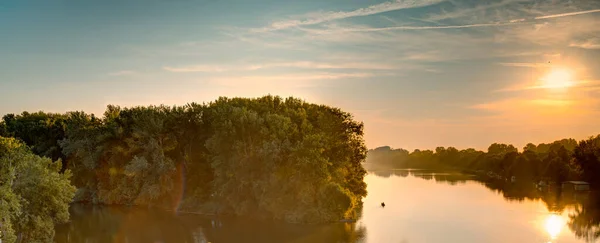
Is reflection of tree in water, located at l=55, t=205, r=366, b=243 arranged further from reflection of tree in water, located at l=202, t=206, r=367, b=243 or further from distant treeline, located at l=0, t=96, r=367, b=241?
distant treeline, located at l=0, t=96, r=367, b=241

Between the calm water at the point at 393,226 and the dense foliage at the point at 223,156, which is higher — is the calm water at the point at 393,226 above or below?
below

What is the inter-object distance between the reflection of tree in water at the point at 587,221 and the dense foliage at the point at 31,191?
57908 millimetres

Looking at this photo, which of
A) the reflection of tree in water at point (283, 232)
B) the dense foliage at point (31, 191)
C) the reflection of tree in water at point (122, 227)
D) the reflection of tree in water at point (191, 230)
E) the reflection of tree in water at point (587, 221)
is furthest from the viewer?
the reflection of tree in water at point (122, 227)

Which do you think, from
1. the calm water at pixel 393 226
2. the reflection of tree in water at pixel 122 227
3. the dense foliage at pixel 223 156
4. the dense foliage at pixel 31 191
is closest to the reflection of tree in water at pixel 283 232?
the calm water at pixel 393 226

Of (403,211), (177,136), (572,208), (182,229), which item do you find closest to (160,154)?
(177,136)

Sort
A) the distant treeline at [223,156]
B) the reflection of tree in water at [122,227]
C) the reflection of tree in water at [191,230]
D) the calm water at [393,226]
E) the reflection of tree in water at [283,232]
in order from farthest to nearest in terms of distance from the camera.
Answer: the distant treeline at [223,156], the reflection of tree in water at [122,227], the reflection of tree in water at [191,230], the calm water at [393,226], the reflection of tree in water at [283,232]

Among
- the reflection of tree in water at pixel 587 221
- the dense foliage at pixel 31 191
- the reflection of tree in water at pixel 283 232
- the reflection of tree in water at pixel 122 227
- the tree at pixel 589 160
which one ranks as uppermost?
the tree at pixel 589 160

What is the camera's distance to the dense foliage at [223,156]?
72.9 m

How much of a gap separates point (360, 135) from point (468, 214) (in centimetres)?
2340

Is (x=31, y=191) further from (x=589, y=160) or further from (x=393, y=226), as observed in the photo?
(x=589, y=160)

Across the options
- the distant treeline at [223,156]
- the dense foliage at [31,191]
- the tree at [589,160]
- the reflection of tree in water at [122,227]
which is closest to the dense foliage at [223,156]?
the distant treeline at [223,156]

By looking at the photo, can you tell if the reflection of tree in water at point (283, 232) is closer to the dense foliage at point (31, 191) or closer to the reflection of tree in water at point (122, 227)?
the reflection of tree in water at point (122, 227)

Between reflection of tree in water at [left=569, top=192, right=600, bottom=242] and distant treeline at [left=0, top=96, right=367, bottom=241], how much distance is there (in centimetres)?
2961

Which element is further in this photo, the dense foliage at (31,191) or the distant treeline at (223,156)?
the distant treeline at (223,156)
